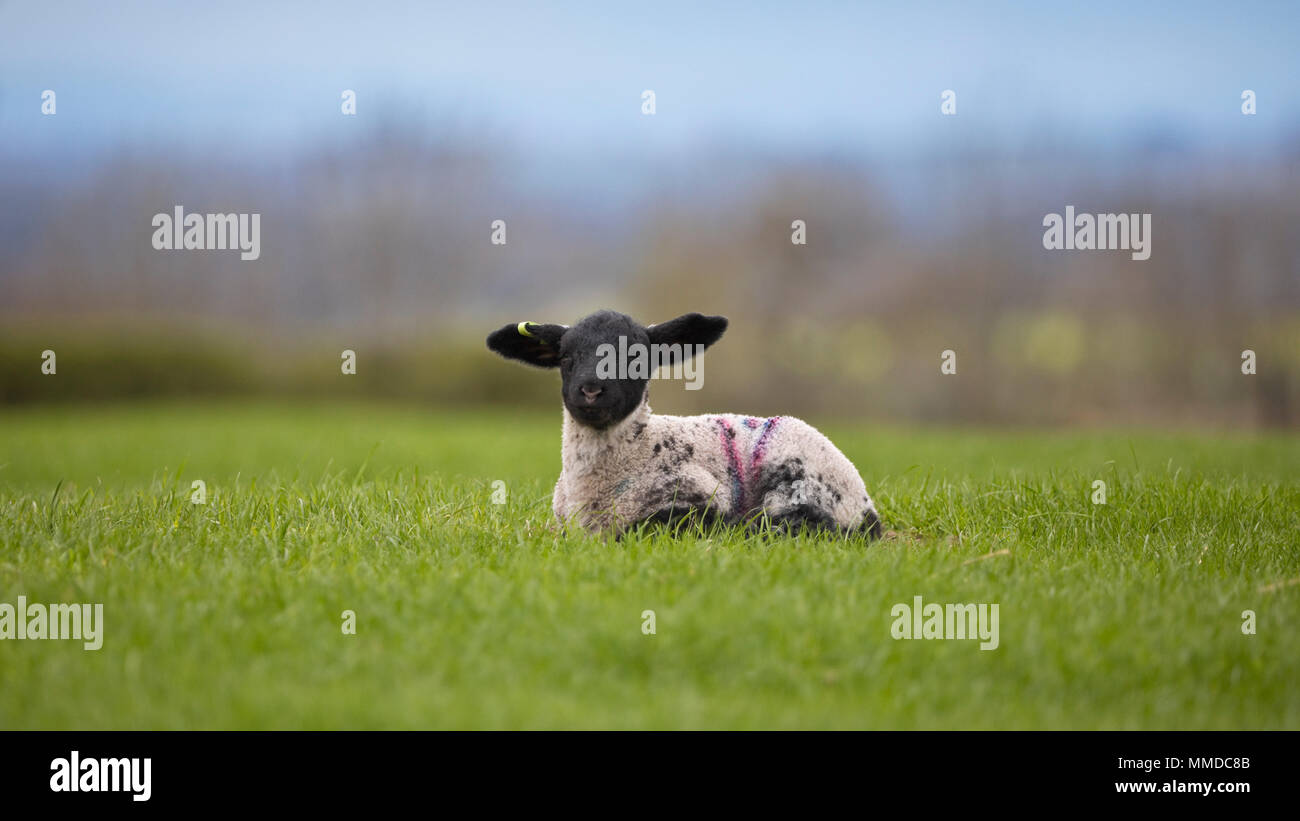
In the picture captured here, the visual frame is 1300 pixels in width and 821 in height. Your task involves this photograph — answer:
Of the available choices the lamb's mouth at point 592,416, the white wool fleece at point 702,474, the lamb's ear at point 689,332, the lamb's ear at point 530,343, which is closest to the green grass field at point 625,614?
the white wool fleece at point 702,474

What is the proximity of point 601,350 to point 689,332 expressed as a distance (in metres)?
0.78

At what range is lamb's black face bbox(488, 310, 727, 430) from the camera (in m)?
6.37

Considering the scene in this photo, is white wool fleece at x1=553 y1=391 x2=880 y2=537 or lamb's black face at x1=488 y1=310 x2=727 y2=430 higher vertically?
lamb's black face at x1=488 y1=310 x2=727 y2=430

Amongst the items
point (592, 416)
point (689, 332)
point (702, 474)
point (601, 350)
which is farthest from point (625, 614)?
point (689, 332)

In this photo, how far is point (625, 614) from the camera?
512 cm

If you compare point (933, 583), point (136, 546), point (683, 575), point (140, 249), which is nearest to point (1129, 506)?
point (933, 583)

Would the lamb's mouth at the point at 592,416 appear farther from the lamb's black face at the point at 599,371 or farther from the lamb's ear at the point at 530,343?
the lamb's ear at the point at 530,343

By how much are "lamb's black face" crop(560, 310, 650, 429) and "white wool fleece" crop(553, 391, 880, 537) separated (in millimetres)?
231

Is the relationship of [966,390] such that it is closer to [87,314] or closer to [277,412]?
[277,412]

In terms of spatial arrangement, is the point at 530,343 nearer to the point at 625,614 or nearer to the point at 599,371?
the point at 599,371

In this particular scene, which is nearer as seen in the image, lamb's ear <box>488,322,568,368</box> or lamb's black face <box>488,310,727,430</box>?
lamb's black face <box>488,310,727,430</box>

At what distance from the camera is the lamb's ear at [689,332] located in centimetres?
686

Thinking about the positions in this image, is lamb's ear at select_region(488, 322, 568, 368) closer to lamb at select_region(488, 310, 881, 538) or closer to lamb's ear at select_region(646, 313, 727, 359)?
lamb at select_region(488, 310, 881, 538)

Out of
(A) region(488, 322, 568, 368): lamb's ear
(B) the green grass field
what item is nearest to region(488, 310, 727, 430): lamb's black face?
(A) region(488, 322, 568, 368): lamb's ear
